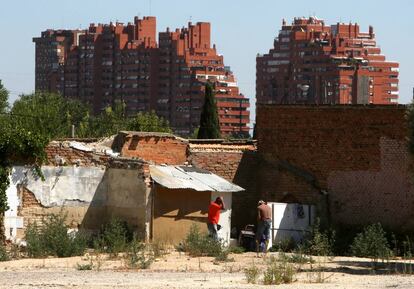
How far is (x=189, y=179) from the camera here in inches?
1457

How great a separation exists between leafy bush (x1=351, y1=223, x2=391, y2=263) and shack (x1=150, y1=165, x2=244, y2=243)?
342 cm

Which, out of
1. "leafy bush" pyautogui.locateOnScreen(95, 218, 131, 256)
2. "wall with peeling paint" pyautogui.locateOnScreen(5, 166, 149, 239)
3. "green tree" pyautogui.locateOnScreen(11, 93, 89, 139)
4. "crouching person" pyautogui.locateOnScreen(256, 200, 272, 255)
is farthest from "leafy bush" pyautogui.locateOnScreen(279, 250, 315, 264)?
"green tree" pyautogui.locateOnScreen(11, 93, 89, 139)

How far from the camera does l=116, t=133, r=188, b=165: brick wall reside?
38031 mm

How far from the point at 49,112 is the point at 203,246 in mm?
42553

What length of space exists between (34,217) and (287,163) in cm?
780

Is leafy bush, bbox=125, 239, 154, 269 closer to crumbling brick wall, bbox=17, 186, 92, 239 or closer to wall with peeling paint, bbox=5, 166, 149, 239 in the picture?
wall with peeling paint, bbox=5, 166, 149, 239

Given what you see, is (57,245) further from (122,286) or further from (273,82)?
(273,82)

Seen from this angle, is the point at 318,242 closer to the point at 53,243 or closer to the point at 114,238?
the point at 114,238

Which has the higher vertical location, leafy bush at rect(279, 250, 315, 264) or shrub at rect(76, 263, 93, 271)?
leafy bush at rect(279, 250, 315, 264)

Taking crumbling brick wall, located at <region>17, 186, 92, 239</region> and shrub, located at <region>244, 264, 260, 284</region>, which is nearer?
shrub, located at <region>244, 264, 260, 284</region>

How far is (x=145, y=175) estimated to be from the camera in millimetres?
35781

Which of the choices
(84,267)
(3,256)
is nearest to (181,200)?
(3,256)

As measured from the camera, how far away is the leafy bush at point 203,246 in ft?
109

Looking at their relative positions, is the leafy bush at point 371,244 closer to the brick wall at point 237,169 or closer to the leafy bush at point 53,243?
the brick wall at point 237,169
